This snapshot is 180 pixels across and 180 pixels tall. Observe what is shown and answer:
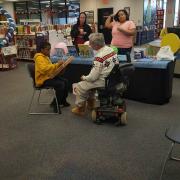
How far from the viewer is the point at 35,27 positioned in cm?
853

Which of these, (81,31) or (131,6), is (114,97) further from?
(131,6)

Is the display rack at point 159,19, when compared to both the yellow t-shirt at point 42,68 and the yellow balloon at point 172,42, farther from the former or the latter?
the yellow t-shirt at point 42,68

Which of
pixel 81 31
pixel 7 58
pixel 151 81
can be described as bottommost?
pixel 7 58

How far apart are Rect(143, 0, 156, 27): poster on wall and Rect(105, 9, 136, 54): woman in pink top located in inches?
356

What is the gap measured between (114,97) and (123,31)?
61.7 inches

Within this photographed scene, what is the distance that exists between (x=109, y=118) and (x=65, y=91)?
0.89 metres

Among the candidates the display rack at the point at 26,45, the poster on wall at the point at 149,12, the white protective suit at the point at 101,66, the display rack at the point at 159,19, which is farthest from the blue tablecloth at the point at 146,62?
the display rack at the point at 159,19

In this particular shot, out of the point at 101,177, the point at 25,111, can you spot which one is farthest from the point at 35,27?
the point at 101,177

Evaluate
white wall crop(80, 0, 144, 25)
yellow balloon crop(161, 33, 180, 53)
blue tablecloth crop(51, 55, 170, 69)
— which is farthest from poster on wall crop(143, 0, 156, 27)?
blue tablecloth crop(51, 55, 170, 69)

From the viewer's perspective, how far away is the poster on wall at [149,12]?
43.9 ft

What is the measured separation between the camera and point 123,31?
185 inches

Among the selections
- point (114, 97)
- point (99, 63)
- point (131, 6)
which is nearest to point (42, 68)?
point (99, 63)

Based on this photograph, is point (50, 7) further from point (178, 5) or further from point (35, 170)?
point (35, 170)

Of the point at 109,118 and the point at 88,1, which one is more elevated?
the point at 88,1
